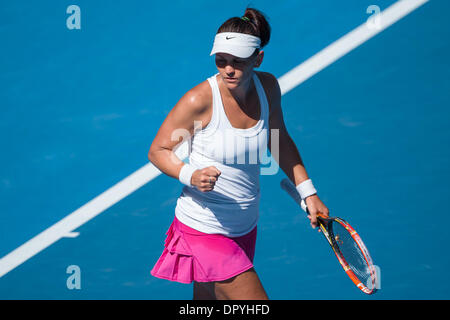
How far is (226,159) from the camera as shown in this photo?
324 cm

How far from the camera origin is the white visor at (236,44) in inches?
123

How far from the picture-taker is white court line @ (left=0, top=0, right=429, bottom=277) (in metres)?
5.18

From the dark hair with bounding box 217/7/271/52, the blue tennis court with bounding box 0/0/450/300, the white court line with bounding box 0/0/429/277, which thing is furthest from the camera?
the white court line with bounding box 0/0/429/277

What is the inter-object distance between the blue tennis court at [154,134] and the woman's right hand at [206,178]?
1949 mm

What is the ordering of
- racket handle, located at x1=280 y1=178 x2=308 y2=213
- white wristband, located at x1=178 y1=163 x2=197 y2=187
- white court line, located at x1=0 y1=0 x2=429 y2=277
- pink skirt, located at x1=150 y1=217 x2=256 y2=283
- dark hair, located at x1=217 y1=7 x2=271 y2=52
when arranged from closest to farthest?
white wristband, located at x1=178 y1=163 x2=197 y2=187 < dark hair, located at x1=217 y1=7 x2=271 y2=52 < pink skirt, located at x1=150 y1=217 x2=256 y2=283 < racket handle, located at x1=280 y1=178 x2=308 y2=213 < white court line, located at x1=0 y1=0 x2=429 y2=277

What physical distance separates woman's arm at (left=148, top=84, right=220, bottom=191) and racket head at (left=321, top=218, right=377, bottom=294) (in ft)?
2.50

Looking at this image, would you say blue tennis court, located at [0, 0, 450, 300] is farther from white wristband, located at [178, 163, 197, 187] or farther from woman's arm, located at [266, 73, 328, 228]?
white wristband, located at [178, 163, 197, 187]

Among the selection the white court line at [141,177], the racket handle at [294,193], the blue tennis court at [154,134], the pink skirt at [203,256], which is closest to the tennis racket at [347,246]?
the racket handle at [294,193]

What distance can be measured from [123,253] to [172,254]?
1648 mm

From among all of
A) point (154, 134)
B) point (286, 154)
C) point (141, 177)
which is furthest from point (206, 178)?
point (154, 134)

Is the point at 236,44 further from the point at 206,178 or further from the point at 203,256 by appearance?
the point at 203,256

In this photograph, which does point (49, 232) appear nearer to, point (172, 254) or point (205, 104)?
point (172, 254)

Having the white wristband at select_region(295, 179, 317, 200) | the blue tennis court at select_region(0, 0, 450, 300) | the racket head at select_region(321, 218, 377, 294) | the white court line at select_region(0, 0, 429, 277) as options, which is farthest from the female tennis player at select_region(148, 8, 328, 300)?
the white court line at select_region(0, 0, 429, 277)
